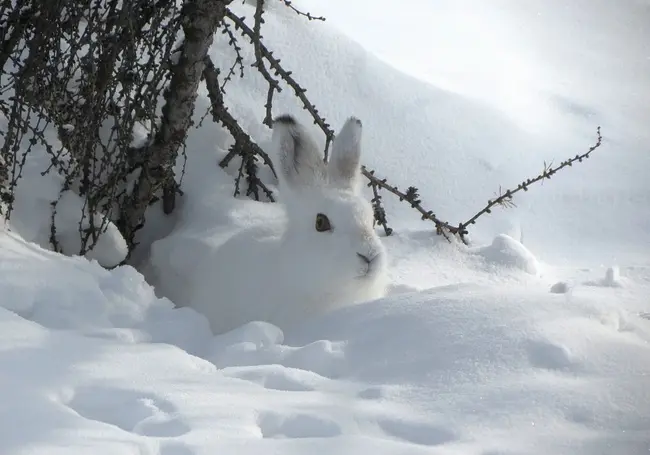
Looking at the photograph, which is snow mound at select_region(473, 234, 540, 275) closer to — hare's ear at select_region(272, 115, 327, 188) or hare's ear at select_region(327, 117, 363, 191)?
hare's ear at select_region(327, 117, 363, 191)

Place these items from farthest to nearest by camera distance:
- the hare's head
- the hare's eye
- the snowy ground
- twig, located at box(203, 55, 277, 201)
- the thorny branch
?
1. twig, located at box(203, 55, 277, 201)
2. the hare's eye
3. the hare's head
4. the thorny branch
5. the snowy ground

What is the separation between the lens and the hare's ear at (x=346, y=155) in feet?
12.2

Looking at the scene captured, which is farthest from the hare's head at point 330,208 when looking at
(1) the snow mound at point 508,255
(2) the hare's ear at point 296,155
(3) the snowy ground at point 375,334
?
(1) the snow mound at point 508,255

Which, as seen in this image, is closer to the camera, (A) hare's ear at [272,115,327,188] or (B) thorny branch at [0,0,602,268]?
(B) thorny branch at [0,0,602,268]

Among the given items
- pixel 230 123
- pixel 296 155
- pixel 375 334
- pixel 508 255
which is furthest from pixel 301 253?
pixel 508 255

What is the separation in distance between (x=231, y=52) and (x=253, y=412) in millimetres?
3757

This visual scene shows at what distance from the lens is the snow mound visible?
4398 millimetres

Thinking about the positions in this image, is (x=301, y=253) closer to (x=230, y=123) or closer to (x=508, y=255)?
(x=230, y=123)

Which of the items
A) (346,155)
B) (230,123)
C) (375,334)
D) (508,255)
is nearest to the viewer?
(375,334)

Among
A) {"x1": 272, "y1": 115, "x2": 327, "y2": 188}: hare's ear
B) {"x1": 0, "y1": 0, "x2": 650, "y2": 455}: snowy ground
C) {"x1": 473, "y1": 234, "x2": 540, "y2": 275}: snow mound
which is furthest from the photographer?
{"x1": 473, "y1": 234, "x2": 540, "y2": 275}: snow mound

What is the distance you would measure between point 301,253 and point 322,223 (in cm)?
19

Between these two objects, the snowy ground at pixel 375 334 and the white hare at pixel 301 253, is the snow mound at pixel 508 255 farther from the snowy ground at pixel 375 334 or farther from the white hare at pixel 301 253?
the white hare at pixel 301 253

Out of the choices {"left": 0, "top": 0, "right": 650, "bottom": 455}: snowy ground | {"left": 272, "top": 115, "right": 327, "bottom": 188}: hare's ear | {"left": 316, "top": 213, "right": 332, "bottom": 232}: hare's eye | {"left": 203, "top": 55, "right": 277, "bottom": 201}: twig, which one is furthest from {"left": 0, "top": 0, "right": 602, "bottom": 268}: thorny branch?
{"left": 316, "top": 213, "right": 332, "bottom": 232}: hare's eye

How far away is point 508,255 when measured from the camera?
4434mm
